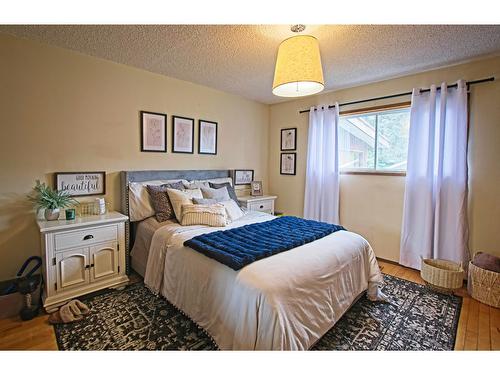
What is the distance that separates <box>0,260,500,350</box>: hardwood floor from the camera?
1610mm

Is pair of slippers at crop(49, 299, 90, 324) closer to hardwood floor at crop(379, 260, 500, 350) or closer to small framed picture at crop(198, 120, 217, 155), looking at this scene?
small framed picture at crop(198, 120, 217, 155)

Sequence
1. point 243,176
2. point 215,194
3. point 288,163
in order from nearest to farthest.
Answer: point 215,194
point 243,176
point 288,163

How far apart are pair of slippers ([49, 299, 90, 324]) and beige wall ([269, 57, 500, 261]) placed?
3.07 metres

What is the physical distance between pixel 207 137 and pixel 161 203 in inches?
51.7

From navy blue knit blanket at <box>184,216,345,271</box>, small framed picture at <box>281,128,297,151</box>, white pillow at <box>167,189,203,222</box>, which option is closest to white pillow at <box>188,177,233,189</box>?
white pillow at <box>167,189,203,222</box>

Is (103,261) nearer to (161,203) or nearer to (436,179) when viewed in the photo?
(161,203)

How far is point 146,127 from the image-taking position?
2844 millimetres

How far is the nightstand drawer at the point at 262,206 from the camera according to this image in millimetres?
3566

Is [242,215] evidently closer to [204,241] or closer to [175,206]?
[175,206]

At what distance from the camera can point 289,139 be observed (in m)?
4.04

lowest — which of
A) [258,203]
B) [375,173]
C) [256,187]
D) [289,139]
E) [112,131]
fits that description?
[258,203]

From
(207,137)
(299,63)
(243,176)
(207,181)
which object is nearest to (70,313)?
(207,181)
